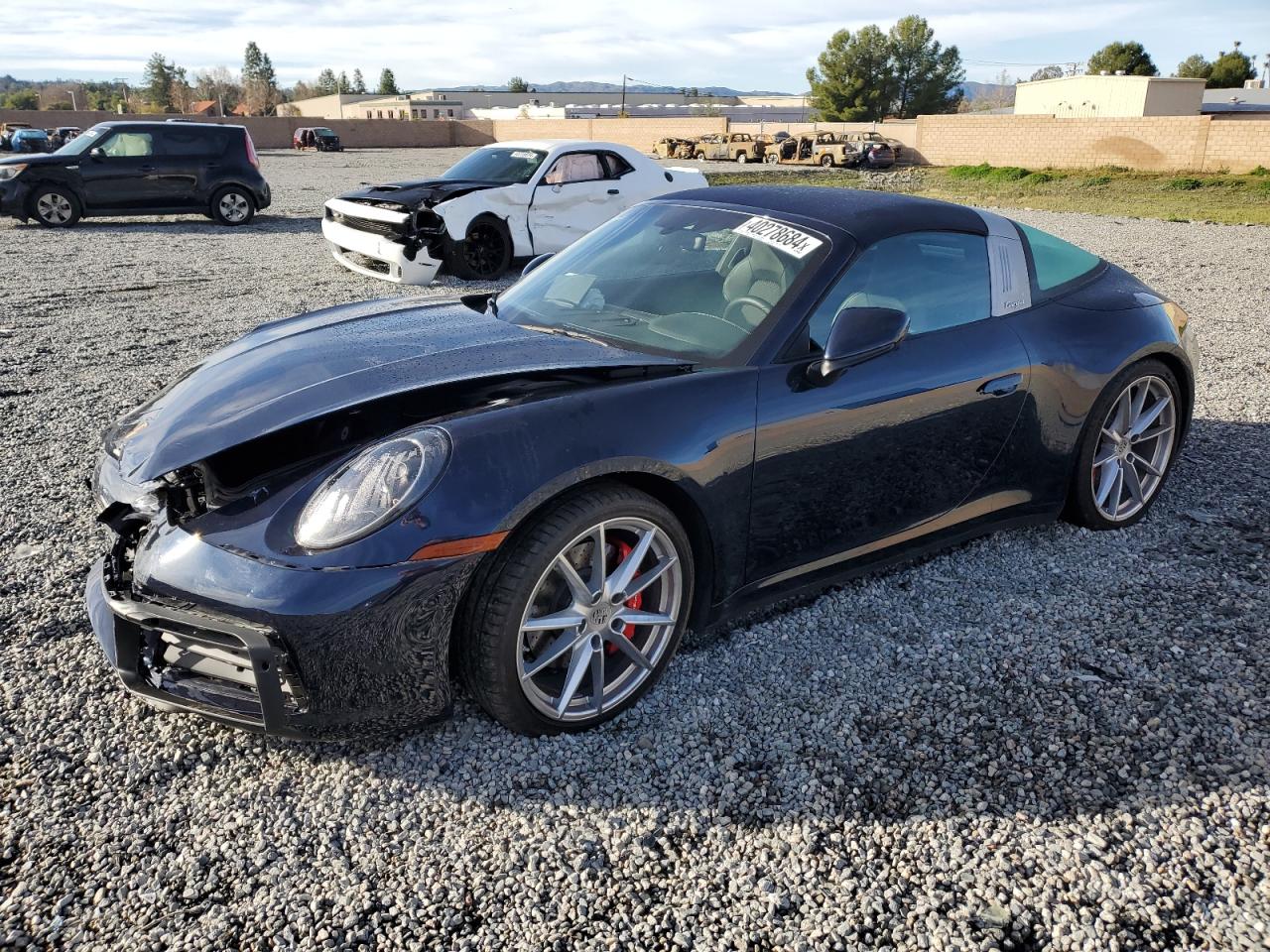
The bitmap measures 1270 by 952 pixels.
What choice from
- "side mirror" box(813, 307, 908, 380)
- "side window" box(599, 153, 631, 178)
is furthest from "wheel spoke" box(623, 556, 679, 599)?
"side window" box(599, 153, 631, 178)

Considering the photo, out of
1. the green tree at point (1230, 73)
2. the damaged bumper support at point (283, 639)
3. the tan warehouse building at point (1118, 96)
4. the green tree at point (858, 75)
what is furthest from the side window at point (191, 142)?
the green tree at point (1230, 73)

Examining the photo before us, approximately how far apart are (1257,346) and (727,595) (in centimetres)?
659

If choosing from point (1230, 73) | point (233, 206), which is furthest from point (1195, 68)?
point (233, 206)

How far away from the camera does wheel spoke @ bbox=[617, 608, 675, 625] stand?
9.25 ft

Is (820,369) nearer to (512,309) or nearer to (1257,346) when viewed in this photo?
(512,309)

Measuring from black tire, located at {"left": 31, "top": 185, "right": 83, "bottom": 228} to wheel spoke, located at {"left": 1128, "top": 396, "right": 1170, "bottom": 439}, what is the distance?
52.2ft

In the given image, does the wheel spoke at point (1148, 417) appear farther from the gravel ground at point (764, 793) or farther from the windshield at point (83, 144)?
the windshield at point (83, 144)

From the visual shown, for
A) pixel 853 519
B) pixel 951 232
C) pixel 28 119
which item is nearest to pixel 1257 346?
pixel 951 232

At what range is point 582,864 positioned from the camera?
234 centimetres

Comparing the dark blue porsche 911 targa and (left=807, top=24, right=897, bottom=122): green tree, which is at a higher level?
(left=807, top=24, right=897, bottom=122): green tree

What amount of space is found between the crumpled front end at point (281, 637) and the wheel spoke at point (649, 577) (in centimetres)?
52

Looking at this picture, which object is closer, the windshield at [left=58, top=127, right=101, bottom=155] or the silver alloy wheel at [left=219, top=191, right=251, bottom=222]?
the windshield at [left=58, top=127, right=101, bottom=155]

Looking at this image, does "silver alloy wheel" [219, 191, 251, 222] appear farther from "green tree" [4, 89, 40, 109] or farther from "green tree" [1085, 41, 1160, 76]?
"green tree" [4, 89, 40, 109]

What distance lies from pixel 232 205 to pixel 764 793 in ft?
51.9
